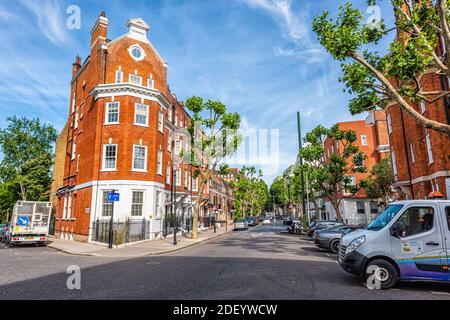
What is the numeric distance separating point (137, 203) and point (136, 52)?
13.2 metres

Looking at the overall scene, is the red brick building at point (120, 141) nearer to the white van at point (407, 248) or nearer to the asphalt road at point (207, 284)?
the asphalt road at point (207, 284)

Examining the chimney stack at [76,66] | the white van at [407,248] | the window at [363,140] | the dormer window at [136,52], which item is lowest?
the white van at [407,248]

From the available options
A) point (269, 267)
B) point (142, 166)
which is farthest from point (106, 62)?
point (269, 267)

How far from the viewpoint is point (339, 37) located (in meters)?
10.6

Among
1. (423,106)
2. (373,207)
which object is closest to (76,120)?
(423,106)

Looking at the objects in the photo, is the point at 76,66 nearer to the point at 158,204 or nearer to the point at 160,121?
the point at 160,121

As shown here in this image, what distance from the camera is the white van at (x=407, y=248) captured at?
6750 mm

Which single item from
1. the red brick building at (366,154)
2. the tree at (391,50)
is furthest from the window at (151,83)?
the red brick building at (366,154)

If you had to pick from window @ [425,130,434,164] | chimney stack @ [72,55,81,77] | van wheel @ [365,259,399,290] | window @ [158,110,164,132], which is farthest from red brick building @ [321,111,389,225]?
van wheel @ [365,259,399,290]

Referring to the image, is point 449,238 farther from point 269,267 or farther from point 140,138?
point 140,138

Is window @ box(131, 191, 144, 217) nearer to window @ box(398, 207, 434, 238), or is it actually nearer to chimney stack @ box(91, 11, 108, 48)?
chimney stack @ box(91, 11, 108, 48)

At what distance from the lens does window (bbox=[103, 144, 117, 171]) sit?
72.6 feet

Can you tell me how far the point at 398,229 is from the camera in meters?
7.04

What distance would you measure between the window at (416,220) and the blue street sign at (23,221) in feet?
76.7
